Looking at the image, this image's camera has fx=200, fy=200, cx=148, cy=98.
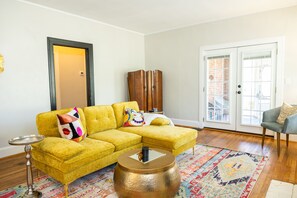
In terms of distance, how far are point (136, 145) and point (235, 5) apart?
124 inches

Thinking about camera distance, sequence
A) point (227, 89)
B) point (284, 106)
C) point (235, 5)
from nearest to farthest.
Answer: point (284, 106) < point (235, 5) < point (227, 89)

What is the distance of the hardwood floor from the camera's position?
248 cm

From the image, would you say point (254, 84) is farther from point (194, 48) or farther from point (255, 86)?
point (194, 48)

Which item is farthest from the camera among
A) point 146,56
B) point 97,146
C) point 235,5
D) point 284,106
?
point 146,56

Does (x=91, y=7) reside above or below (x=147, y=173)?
above

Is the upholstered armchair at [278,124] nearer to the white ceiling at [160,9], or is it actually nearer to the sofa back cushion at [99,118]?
the white ceiling at [160,9]

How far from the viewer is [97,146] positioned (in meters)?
2.47

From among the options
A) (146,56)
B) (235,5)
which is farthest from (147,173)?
(146,56)

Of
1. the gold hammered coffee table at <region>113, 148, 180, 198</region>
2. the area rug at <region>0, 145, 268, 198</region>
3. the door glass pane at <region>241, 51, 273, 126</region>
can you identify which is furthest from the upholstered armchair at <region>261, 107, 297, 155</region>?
the gold hammered coffee table at <region>113, 148, 180, 198</region>

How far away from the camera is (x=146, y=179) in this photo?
1788mm

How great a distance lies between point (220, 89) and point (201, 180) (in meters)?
2.86

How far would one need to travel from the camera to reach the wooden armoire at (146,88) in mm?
5172

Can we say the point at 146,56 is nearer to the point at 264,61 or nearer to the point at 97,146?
the point at 264,61

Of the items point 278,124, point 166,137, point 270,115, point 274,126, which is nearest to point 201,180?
point 166,137
